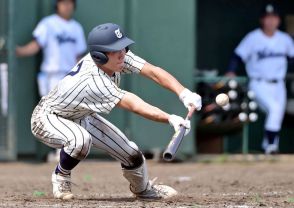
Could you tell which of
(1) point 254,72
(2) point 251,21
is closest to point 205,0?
(2) point 251,21

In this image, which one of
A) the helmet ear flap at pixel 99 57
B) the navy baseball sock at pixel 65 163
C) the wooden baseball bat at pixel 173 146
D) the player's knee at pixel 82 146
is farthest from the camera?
the navy baseball sock at pixel 65 163

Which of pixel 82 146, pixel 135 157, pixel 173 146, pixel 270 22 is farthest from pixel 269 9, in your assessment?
pixel 173 146

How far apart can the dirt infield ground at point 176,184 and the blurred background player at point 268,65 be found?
573 millimetres

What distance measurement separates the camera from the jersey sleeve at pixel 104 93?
6555mm

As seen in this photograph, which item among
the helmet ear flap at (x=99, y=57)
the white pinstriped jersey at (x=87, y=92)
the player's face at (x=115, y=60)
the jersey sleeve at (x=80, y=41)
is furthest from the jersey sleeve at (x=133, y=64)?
the jersey sleeve at (x=80, y=41)

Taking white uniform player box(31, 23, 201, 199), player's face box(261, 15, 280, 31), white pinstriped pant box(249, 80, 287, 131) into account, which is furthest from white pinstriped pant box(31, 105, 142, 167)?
player's face box(261, 15, 280, 31)

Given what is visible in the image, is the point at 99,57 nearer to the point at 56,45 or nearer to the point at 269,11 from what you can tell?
the point at 56,45

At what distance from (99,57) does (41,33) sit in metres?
4.60

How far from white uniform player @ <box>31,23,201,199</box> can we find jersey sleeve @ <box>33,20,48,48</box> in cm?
410

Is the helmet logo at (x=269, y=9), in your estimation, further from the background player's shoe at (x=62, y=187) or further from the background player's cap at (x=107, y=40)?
the background player's shoe at (x=62, y=187)

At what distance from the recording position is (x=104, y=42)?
6758 millimetres

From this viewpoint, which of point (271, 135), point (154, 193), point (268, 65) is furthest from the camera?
point (268, 65)

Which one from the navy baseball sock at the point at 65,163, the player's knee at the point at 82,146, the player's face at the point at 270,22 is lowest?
the navy baseball sock at the point at 65,163

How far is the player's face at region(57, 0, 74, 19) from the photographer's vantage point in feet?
36.7
